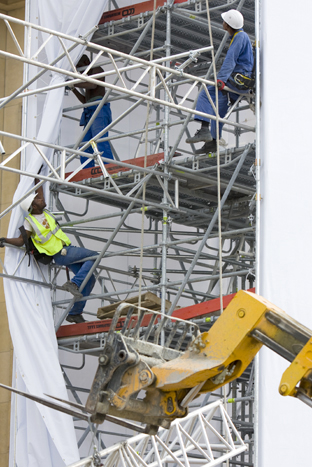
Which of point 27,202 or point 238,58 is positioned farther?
point 27,202

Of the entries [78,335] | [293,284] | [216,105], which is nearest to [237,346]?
[293,284]

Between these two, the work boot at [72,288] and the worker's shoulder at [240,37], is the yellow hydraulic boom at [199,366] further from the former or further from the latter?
the work boot at [72,288]

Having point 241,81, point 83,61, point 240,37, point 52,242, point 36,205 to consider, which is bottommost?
point 52,242

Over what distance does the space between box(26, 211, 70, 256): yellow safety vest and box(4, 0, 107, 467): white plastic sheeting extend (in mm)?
273

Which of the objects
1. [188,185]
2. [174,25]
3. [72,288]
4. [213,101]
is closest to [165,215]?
[188,185]

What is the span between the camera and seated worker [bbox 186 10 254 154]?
13.6m

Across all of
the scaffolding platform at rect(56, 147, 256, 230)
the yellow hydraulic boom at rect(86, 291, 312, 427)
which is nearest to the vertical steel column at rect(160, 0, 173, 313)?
the scaffolding platform at rect(56, 147, 256, 230)

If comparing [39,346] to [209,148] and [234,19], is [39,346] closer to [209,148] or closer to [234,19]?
[209,148]

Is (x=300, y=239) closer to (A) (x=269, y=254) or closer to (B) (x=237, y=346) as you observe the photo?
(A) (x=269, y=254)

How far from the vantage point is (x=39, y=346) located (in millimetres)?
15094

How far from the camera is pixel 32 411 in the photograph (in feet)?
49.1

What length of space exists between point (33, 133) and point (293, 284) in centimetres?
551

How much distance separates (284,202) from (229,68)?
210cm

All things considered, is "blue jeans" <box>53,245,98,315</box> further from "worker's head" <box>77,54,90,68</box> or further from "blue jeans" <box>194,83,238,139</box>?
"worker's head" <box>77,54,90,68</box>
